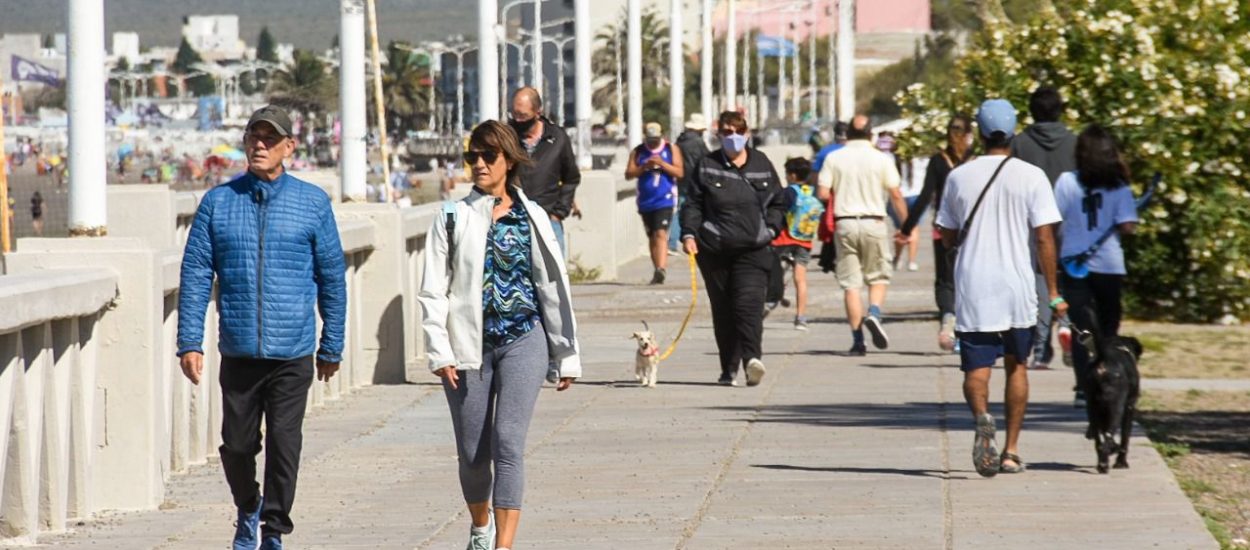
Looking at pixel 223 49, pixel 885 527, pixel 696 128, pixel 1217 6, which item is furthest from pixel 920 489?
pixel 223 49

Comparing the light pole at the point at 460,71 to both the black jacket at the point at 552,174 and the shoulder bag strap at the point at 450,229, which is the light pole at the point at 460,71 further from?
the shoulder bag strap at the point at 450,229

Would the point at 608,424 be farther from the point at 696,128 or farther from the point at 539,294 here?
the point at 696,128

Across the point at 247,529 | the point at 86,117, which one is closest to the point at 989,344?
the point at 247,529

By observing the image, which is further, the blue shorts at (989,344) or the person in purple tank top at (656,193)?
the person in purple tank top at (656,193)

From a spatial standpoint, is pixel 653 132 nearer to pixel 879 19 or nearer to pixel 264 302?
pixel 264 302

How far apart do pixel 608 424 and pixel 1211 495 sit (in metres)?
3.65

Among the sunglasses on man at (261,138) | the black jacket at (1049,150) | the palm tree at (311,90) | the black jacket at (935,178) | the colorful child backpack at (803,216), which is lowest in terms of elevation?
the colorful child backpack at (803,216)

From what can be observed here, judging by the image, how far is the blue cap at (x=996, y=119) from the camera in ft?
33.7

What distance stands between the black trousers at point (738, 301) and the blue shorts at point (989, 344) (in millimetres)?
4172

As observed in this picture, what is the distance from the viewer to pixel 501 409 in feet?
25.5

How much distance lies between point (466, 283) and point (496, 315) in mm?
152

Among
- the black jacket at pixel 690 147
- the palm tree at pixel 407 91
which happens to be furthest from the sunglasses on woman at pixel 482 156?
the palm tree at pixel 407 91

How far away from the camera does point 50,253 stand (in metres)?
9.34

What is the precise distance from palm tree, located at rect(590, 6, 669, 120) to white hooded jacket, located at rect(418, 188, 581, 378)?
4538 inches
